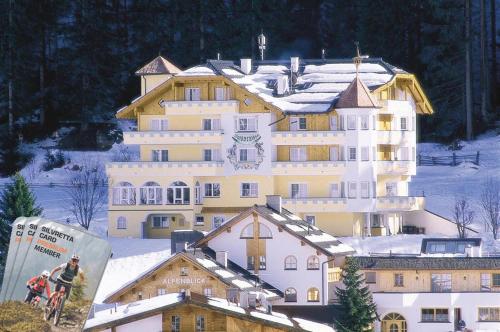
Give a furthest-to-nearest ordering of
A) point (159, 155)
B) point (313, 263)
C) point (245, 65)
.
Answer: point (245, 65) < point (159, 155) < point (313, 263)

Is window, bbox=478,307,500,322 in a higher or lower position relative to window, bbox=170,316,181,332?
lower

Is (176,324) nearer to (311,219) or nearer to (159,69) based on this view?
(311,219)

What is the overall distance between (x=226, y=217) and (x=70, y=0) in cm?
2520

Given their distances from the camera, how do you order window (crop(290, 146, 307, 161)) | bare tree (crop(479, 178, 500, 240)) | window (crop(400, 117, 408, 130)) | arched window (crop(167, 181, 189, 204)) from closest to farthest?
bare tree (crop(479, 178, 500, 240))
arched window (crop(167, 181, 189, 204))
window (crop(290, 146, 307, 161))
window (crop(400, 117, 408, 130))

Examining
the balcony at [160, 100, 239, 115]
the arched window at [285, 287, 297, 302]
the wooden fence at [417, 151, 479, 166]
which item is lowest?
the arched window at [285, 287, 297, 302]

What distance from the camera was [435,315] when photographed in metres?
74.4

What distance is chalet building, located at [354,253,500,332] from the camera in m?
73.9

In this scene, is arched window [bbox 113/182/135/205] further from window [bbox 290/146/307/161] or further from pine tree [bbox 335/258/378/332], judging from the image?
pine tree [bbox 335/258/378/332]

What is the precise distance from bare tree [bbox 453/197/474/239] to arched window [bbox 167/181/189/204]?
35.8 feet

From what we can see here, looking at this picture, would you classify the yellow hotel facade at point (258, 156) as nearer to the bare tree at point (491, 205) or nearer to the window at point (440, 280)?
the bare tree at point (491, 205)

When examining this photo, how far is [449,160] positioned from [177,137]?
49.0 ft

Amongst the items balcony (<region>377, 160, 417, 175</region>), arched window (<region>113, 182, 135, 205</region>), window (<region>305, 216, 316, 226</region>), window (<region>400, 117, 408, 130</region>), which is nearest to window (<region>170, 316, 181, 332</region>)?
window (<region>305, 216, 316, 226</region>)

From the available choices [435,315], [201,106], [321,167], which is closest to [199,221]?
[201,106]

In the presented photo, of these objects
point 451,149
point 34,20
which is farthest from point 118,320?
point 34,20
